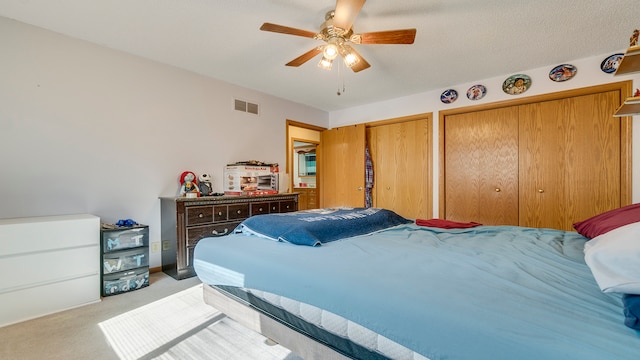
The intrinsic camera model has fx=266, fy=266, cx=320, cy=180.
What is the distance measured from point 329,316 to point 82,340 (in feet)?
5.73

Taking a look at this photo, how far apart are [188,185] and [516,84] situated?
408 cm

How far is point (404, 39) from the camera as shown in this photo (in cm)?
198

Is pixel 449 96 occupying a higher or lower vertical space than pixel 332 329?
higher

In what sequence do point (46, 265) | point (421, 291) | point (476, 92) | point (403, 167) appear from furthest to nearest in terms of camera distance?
1. point (403, 167)
2. point (476, 92)
3. point (46, 265)
4. point (421, 291)

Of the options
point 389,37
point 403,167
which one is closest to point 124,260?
point 389,37

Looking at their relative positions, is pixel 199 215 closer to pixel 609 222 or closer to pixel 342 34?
pixel 342 34

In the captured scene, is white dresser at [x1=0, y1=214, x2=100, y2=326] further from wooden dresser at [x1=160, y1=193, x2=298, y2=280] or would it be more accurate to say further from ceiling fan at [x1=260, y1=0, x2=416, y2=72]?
ceiling fan at [x1=260, y1=0, x2=416, y2=72]

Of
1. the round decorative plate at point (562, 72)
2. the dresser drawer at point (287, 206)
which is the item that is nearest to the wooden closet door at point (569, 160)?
the round decorative plate at point (562, 72)

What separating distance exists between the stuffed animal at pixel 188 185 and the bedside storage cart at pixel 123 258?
0.56 m

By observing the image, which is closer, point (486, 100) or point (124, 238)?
point (124, 238)

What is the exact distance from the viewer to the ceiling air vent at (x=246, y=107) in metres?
3.69

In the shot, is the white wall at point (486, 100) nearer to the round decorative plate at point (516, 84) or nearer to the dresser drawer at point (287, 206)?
the round decorative plate at point (516, 84)

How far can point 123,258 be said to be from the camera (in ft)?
8.04

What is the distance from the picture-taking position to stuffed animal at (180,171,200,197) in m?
2.99
